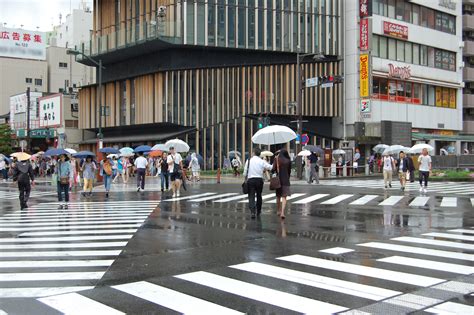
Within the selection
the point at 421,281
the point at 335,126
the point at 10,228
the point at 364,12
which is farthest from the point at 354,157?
the point at 421,281

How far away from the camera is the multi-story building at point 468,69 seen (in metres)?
62.0

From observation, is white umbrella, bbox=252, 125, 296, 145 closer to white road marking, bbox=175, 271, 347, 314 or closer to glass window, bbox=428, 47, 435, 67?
white road marking, bbox=175, 271, 347, 314

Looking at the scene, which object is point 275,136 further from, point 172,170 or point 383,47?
point 383,47

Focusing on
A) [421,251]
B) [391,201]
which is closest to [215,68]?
[391,201]

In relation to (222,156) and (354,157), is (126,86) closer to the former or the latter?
(222,156)

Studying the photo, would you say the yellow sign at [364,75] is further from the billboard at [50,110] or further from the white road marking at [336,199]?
the billboard at [50,110]

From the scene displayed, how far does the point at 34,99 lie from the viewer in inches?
2421

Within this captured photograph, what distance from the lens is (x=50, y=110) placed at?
190 feet

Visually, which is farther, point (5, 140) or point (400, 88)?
point (5, 140)

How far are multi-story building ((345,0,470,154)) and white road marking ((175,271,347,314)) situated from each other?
41.9 meters

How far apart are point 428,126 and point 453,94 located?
684 cm

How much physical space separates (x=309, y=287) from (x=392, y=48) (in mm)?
48556

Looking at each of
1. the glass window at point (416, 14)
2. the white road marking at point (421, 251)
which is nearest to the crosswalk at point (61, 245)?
the white road marking at point (421, 251)

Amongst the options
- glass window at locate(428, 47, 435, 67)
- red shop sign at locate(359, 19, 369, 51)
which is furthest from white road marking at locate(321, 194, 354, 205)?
glass window at locate(428, 47, 435, 67)
